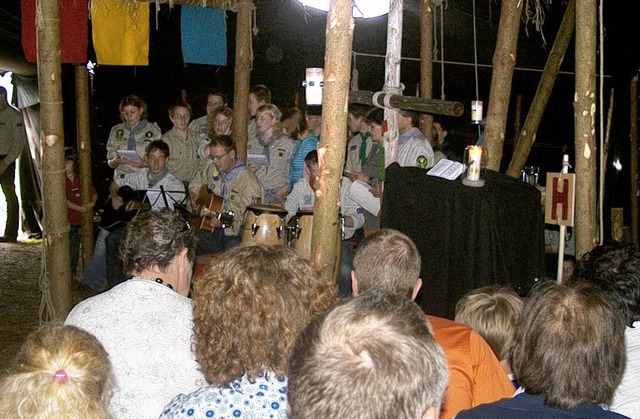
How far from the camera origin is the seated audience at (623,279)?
2.99 metres

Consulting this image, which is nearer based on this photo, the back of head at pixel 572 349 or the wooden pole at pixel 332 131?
the back of head at pixel 572 349

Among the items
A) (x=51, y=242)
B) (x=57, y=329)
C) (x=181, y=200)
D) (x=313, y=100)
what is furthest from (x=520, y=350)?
(x=181, y=200)

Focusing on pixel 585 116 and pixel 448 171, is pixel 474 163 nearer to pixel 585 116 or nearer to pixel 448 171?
pixel 448 171

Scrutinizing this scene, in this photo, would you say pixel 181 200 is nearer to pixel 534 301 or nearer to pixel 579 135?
pixel 579 135

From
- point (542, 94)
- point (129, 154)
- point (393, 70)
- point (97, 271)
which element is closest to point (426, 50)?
point (542, 94)

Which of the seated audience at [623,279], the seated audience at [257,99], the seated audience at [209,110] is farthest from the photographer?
the seated audience at [209,110]

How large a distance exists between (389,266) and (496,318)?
0.48m

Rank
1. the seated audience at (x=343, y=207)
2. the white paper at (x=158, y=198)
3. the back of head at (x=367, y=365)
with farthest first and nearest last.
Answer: the white paper at (x=158, y=198)
the seated audience at (x=343, y=207)
the back of head at (x=367, y=365)

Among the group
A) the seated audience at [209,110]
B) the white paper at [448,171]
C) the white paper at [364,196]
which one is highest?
the seated audience at [209,110]

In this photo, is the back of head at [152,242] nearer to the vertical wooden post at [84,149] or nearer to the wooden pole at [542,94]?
the wooden pole at [542,94]

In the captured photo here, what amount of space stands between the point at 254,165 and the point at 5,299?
2810mm

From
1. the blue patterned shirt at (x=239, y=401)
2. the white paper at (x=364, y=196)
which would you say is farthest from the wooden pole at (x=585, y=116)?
the blue patterned shirt at (x=239, y=401)

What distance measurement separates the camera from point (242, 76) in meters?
8.27

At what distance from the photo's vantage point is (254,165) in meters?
8.59
